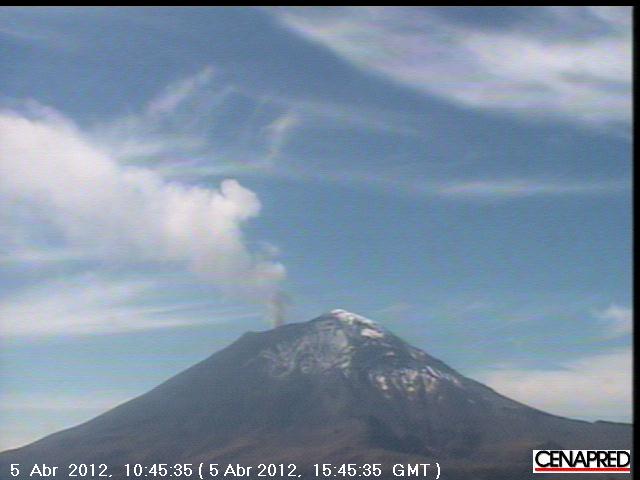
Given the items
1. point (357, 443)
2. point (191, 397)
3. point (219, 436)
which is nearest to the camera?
point (357, 443)

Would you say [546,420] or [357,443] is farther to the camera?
[546,420]

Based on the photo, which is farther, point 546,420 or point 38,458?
point 546,420

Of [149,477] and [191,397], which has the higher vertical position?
[191,397]

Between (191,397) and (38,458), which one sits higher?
(191,397)
